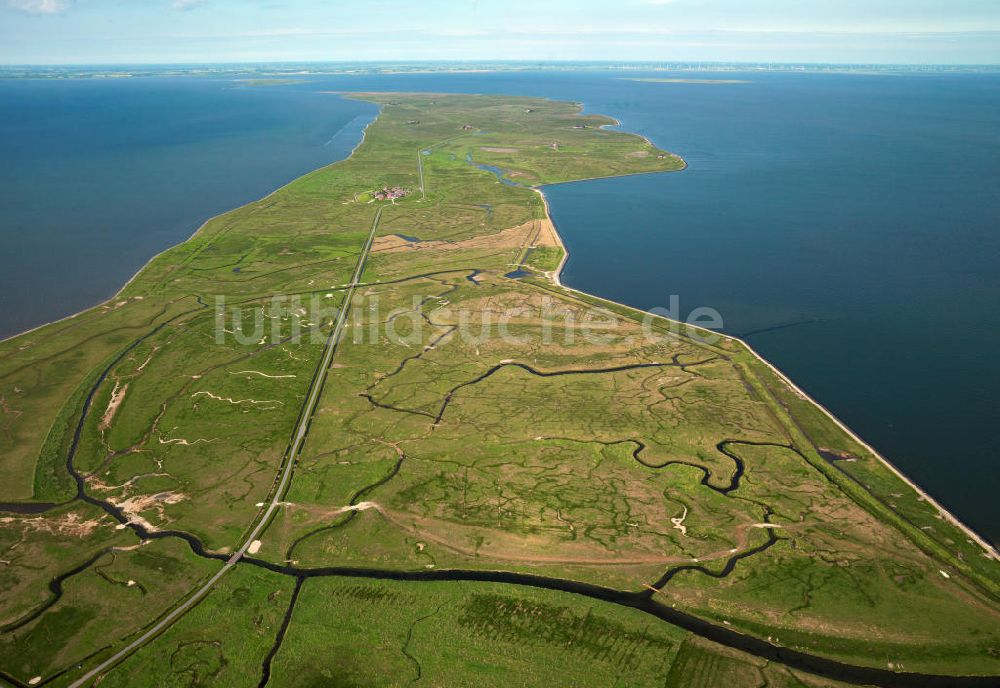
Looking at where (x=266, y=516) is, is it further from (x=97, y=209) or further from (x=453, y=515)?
(x=97, y=209)

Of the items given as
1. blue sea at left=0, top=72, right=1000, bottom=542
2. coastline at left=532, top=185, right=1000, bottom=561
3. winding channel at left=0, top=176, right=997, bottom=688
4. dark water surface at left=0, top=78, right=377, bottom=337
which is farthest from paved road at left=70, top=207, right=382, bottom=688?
dark water surface at left=0, top=78, right=377, bottom=337

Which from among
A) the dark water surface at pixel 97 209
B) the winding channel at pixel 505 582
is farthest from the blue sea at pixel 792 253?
the winding channel at pixel 505 582

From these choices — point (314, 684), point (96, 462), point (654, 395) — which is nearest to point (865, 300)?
point (654, 395)

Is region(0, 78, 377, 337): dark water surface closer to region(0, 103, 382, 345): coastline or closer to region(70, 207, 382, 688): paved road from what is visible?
region(0, 103, 382, 345): coastline

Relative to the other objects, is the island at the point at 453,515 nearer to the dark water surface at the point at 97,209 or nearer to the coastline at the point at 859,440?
the coastline at the point at 859,440

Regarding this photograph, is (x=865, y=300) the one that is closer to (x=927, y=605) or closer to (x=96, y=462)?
(x=927, y=605)

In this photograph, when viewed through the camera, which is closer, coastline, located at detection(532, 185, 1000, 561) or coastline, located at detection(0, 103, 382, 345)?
coastline, located at detection(532, 185, 1000, 561)

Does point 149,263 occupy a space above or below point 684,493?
above
